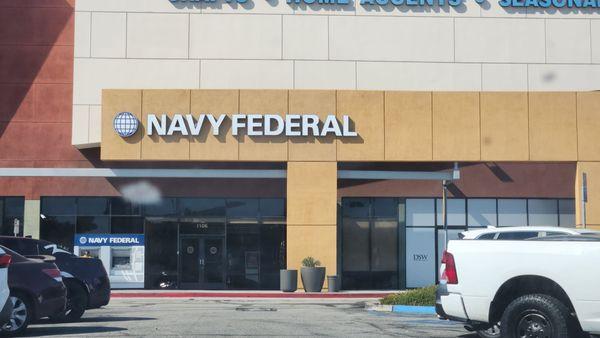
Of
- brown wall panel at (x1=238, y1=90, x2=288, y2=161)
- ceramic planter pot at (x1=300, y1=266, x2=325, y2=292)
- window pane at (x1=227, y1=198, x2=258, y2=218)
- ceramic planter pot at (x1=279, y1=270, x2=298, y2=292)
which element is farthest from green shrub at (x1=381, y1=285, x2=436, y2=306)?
window pane at (x1=227, y1=198, x2=258, y2=218)

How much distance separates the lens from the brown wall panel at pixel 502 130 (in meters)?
31.9

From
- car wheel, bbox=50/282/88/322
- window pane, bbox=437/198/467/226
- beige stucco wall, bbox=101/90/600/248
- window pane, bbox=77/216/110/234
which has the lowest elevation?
car wheel, bbox=50/282/88/322

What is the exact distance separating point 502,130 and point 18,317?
71.2ft

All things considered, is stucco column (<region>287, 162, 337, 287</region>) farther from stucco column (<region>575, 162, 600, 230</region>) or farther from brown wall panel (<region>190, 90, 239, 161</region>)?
stucco column (<region>575, 162, 600, 230</region>)

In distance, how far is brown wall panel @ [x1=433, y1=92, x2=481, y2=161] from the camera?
3181cm

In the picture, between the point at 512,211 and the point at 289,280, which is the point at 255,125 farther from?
the point at 512,211

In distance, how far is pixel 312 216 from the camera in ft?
104

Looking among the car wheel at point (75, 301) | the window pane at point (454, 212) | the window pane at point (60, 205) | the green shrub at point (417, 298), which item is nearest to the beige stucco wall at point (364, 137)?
the window pane at point (454, 212)

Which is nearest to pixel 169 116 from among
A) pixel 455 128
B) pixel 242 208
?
pixel 242 208

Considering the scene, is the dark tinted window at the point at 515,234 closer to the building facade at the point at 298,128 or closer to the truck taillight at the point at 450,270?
the truck taillight at the point at 450,270

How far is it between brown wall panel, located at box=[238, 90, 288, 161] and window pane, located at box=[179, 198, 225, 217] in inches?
107

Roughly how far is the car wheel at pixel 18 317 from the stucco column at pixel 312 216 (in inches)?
A: 701

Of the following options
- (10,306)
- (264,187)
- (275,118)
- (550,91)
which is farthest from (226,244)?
(10,306)

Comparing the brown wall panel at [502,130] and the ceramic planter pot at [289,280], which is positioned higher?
the brown wall panel at [502,130]
